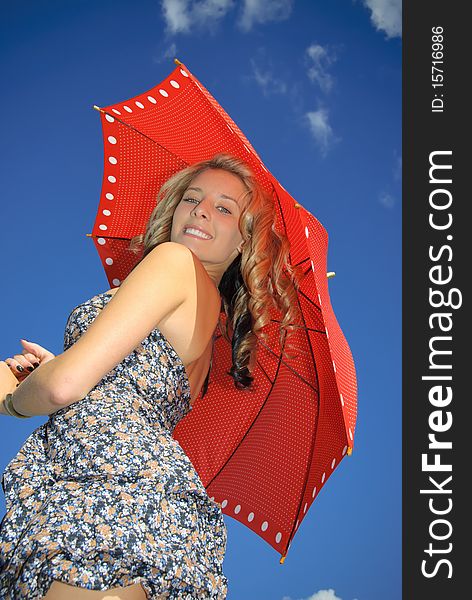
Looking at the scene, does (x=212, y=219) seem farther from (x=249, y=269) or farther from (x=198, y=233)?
(x=249, y=269)

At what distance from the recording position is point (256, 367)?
4078mm

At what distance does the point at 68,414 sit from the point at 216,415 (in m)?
1.50

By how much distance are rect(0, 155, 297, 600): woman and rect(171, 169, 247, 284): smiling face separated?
42 centimetres

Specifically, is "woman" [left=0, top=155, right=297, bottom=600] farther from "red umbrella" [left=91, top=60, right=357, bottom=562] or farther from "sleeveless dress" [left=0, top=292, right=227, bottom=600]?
"red umbrella" [left=91, top=60, right=357, bottom=562]

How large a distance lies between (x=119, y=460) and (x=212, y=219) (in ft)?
4.87

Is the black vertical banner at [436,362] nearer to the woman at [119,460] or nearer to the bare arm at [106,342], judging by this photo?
the woman at [119,460]

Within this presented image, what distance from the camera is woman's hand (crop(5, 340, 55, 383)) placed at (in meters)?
2.95

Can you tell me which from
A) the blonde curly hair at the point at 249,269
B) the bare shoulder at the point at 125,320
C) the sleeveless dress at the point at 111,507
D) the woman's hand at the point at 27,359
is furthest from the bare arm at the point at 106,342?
the blonde curly hair at the point at 249,269

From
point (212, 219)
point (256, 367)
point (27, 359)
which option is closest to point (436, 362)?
point (256, 367)

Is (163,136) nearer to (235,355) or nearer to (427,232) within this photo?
(235,355)

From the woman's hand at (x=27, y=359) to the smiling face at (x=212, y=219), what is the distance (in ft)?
2.91

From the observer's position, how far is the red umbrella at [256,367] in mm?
3664

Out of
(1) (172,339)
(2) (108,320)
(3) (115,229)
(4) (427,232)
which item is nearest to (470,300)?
(4) (427,232)

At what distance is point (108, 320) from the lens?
2494 millimetres
